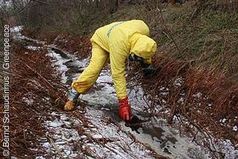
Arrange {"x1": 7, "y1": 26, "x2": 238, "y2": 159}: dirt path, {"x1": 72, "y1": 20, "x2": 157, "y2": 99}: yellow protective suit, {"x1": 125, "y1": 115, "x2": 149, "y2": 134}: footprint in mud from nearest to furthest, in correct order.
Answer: {"x1": 7, "y1": 26, "x2": 238, "y2": 159}: dirt path, {"x1": 72, "y1": 20, "x2": 157, "y2": 99}: yellow protective suit, {"x1": 125, "y1": 115, "x2": 149, "y2": 134}: footprint in mud

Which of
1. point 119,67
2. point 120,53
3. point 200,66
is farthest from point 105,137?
point 200,66

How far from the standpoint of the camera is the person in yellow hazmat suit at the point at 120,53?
5887 mm

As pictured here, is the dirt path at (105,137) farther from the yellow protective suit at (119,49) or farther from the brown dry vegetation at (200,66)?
the yellow protective suit at (119,49)

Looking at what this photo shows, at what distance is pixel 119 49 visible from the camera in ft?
19.5

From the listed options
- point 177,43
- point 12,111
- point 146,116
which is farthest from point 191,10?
point 12,111

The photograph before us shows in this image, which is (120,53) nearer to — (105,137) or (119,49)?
(119,49)

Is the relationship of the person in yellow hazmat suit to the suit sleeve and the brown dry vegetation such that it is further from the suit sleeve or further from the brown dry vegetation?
the brown dry vegetation

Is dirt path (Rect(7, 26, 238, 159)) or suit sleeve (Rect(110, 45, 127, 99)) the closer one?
dirt path (Rect(7, 26, 238, 159))

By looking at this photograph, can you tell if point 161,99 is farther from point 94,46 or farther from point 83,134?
point 83,134

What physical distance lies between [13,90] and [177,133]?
8.79 feet

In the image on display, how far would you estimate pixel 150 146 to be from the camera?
214 inches

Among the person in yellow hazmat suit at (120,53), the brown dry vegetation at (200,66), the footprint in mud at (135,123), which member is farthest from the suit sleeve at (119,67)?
the brown dry vegetation at (200,66)

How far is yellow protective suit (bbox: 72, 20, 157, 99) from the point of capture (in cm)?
587

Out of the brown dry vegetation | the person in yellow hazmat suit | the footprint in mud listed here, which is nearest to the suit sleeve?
the person in yellow hazmat suit
